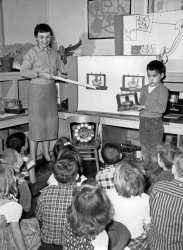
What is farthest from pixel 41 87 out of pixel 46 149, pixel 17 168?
pixel 17 168

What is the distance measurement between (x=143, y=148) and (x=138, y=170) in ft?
4.55

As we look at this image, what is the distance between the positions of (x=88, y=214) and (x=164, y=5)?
123 inches

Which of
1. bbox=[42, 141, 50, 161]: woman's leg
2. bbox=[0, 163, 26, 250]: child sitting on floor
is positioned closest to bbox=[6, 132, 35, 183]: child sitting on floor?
bbox=[42, 141, 50, 161]: woman's leg

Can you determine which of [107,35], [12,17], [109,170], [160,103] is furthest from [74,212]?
[12,17]

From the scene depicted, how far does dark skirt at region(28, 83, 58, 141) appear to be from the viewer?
370 centimetres

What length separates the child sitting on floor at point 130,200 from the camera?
2.01 meters

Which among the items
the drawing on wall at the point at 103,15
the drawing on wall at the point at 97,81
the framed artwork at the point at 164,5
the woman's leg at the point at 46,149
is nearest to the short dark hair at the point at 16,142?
the woman's leg at the point at 46,149

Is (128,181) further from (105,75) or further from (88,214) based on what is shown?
(105,75)

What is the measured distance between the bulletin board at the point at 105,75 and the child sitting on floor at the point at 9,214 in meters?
2.04

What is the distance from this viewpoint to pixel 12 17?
184 inches

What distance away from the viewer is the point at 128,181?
6.56ft

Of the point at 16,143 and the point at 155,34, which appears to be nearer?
the point at 16,143

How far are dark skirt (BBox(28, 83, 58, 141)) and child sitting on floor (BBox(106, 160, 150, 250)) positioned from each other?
188 centimetres

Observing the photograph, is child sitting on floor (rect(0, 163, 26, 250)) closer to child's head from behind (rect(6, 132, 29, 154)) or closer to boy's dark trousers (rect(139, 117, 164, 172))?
child's head from behind (rect(6, 132, 29, 154))
